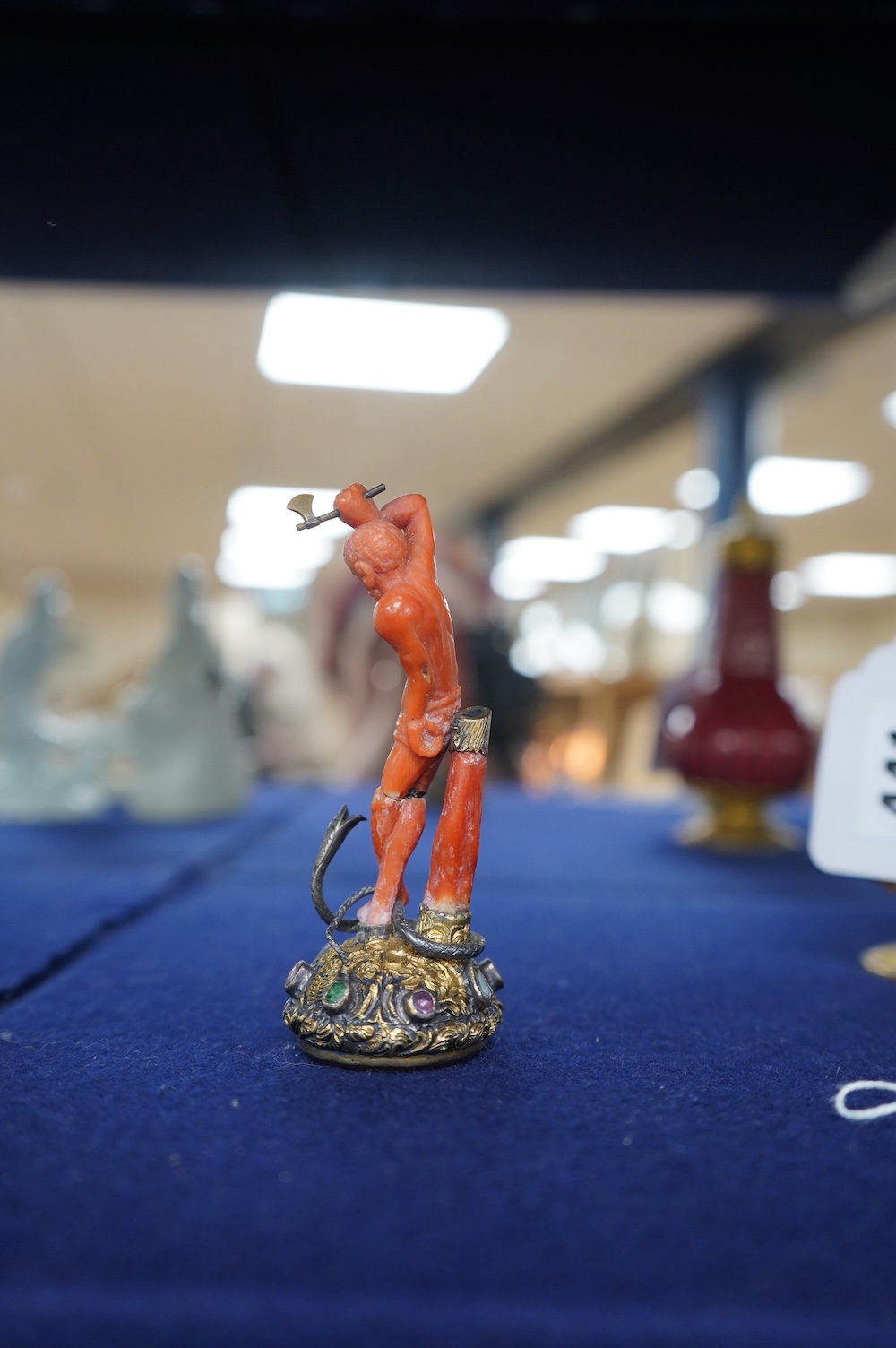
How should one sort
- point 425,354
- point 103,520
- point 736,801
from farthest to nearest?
point 103,520 → point 425,354 → point 736,801

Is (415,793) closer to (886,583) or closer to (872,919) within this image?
(872,919)

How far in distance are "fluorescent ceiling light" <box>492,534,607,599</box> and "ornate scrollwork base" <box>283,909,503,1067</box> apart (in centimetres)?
495

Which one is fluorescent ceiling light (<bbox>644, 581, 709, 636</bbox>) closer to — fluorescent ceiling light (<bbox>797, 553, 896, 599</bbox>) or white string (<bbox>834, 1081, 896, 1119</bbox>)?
fluorescent ceiling light (<bbox>797, 553, 896, 599</bbox>)

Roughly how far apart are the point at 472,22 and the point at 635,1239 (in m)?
0.77

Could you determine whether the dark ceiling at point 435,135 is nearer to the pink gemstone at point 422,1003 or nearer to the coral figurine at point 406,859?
the coral figurine at point 406,859

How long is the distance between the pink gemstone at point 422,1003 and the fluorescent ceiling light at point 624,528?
189 inches

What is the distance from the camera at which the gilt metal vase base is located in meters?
0.72

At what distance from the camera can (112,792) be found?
1615 millimetres

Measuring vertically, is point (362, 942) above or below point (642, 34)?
below

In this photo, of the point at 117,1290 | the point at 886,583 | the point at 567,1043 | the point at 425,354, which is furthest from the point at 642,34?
the point at 886,583

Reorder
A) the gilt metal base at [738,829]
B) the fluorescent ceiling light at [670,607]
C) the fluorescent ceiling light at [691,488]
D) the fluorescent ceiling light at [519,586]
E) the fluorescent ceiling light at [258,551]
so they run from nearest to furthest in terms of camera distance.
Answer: the gilt metal base at [738,829] → the fluorescent ceiling light at [258,551] → the fluorescent ceiling light at [691,488] → the fluorescent ceiling light at [670,607] → the fluorescent ceiling light at [519,586]

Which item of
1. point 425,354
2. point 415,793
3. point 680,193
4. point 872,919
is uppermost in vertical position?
point 425,354

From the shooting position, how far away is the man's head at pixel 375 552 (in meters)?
0.52

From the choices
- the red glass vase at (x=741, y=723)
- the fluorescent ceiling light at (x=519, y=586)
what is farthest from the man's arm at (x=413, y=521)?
the fluorescent ceiling light at (x=519, y=586)
